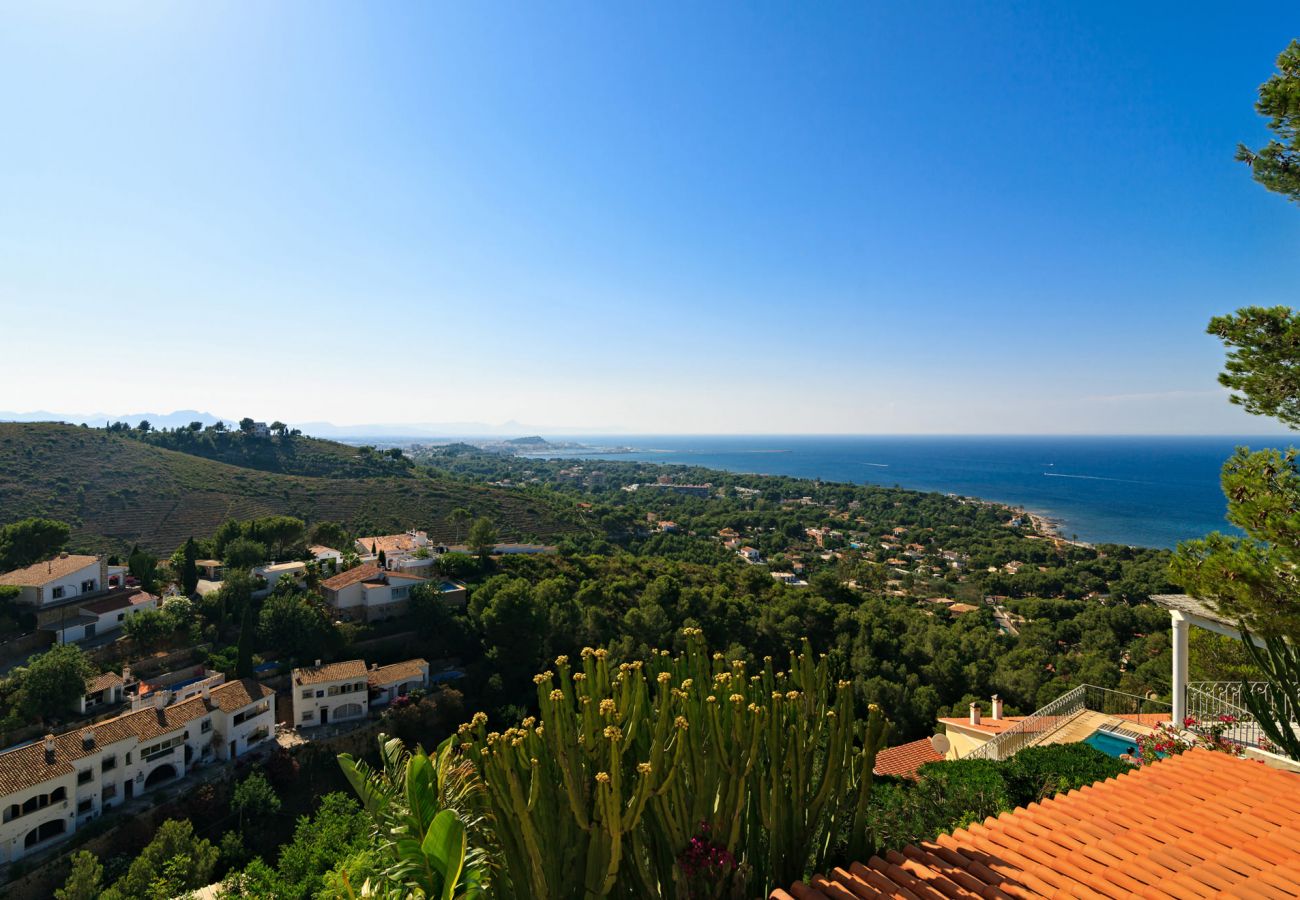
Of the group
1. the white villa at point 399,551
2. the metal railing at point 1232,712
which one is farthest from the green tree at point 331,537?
the metal railing at point 1232,712

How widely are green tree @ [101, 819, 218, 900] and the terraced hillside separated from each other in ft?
79.5

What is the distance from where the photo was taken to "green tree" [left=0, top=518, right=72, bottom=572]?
71.4 feet

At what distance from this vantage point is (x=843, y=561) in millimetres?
49656

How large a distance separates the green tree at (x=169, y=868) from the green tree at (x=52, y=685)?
19.4ft

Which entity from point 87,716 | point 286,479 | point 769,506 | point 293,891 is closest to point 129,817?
point 87,716

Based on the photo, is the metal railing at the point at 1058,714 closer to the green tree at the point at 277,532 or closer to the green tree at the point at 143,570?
the green tree at the point at 143,570

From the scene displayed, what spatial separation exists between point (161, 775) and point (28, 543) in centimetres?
1444

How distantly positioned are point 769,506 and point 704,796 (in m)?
82.0

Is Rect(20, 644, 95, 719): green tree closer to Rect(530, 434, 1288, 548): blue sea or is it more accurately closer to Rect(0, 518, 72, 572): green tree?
Rect(0, 518, 72, 572): green tree

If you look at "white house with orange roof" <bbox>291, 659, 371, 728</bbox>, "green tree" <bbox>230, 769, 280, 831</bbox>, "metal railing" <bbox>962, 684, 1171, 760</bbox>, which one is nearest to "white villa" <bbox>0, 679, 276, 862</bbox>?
"white house with orange roof" <bbox>291, 659, 371, 728</bbox>

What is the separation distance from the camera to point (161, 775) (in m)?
14.8

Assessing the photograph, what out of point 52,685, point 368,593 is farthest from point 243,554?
point 52,685

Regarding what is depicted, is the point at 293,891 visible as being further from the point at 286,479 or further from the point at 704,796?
the point at 286,479

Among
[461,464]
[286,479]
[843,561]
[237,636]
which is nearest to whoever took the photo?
[237,636]
